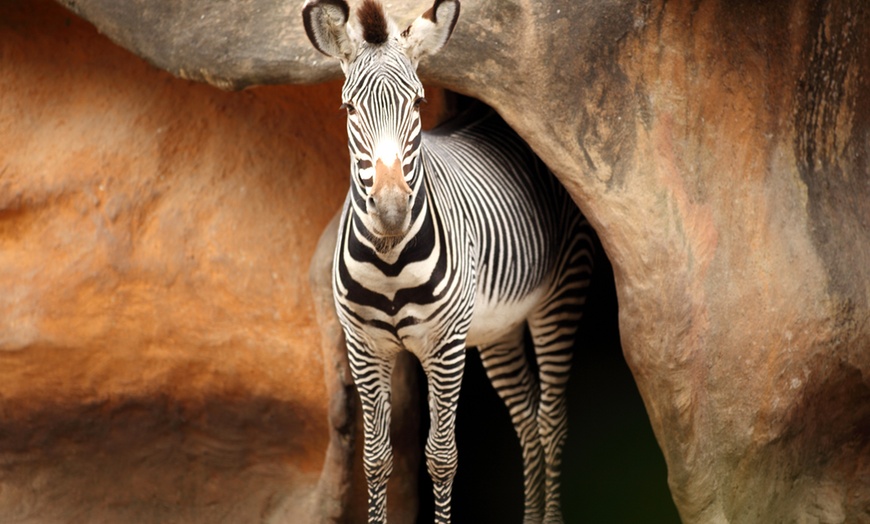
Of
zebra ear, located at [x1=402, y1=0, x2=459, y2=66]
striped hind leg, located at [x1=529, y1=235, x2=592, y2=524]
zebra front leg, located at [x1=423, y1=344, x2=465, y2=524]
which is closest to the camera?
zebra ear, located at [x1=402, y1=0, x2=459, y2=66]

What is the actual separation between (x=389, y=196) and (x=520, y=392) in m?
2.42

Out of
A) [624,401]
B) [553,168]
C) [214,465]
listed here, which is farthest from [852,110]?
[214,465]

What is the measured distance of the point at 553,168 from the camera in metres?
5.05

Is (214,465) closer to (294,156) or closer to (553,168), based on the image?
(294,156)

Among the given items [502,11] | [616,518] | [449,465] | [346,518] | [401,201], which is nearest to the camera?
[401,201]

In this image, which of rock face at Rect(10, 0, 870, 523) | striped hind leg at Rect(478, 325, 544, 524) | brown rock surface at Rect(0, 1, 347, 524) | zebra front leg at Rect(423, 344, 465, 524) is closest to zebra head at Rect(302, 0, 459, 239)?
rock face at Rect(10, 0, 870, 523)

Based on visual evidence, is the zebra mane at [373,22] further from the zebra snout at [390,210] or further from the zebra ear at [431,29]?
the zebra snout at [390,210]

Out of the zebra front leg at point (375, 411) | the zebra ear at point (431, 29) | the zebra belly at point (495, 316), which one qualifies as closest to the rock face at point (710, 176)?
the zebra ear at point (431, 29)

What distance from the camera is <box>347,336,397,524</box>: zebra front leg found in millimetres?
5188

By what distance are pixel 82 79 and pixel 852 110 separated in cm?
418

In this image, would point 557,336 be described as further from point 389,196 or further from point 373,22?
point 373,22

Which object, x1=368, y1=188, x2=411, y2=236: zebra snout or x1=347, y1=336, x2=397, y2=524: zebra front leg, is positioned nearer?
x1=368, y1=188, x2=411, y2=236: zebra snout

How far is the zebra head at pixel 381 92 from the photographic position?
4328 mm

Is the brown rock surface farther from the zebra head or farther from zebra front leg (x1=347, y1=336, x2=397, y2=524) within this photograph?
the zebra head
